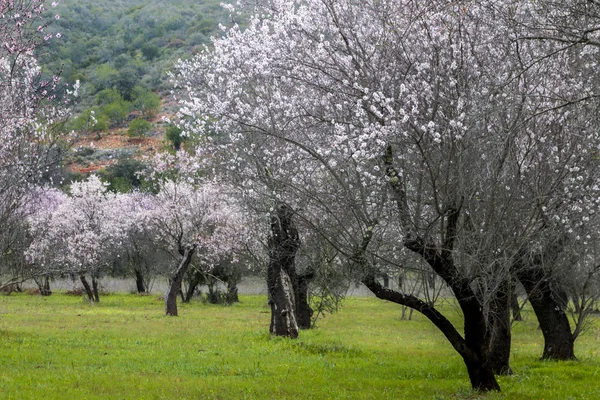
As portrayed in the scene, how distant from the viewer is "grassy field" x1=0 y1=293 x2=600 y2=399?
11.5 m

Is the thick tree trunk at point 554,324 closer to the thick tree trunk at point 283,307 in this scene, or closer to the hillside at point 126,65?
the thick tree trunk at point 283,307

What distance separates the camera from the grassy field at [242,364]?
37.7ft

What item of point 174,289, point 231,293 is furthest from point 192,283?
point 174,289

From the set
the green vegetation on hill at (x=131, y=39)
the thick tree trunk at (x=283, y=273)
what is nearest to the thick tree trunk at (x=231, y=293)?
the thick tree trunk at (x=283, y=273)

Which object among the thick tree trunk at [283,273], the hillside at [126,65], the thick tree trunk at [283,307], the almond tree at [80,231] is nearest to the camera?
the thick tree trunk at [283,273]

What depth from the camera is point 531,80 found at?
1009cm

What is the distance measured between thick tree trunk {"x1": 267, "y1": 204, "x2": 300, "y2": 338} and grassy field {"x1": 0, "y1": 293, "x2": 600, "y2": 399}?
0.74m

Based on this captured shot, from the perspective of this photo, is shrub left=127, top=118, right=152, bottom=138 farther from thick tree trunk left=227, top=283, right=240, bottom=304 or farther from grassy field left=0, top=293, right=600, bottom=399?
grassy field left=0, top=293, right=600, bottom=399

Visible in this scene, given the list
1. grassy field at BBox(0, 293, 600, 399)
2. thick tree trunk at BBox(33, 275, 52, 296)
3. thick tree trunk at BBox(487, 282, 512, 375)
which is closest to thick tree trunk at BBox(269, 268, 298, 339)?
grassy field at BBox(0, 293, 600, 399)

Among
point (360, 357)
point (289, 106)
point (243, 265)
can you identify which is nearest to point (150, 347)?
point (360, 357)

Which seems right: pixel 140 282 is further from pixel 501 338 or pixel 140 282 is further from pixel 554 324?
pixel 501 338

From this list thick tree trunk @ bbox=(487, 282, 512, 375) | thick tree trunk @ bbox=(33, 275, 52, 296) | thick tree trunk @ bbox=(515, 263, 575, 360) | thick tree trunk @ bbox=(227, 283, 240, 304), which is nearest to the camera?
thick tree trunk @ bbox=(487, 282, 512, 375)

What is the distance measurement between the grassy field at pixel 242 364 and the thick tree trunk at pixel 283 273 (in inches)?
29.0

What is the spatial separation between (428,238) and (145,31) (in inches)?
5891
